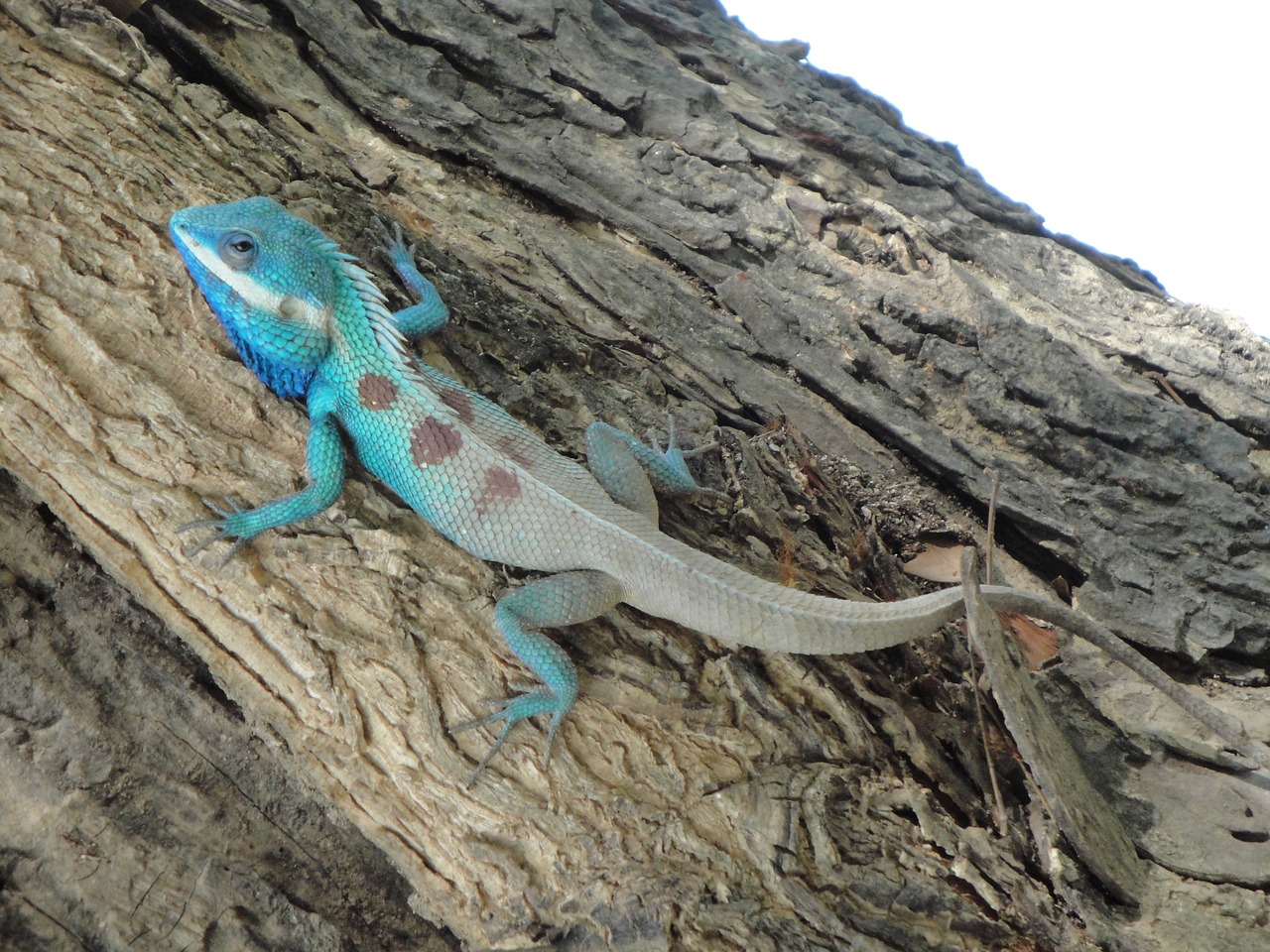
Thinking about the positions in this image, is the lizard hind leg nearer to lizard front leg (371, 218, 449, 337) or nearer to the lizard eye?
lizard front leg (371, 218, 449, 337)

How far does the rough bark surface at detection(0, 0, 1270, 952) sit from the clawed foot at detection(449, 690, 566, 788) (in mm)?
58

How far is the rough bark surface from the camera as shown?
2.61 meters

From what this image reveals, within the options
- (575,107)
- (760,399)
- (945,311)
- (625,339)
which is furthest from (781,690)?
(575,107)

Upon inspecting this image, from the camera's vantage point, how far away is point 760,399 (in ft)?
13.4

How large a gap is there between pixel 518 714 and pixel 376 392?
4.77 ft

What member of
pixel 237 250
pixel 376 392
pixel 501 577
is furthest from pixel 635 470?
pixel 237 250

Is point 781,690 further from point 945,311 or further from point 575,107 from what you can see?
point 575,107

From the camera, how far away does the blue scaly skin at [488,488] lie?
2916 millimetres

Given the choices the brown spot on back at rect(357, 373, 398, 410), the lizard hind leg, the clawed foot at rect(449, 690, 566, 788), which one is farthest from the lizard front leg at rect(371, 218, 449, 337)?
the clawed foot at rect(449, 690, 566, 788)

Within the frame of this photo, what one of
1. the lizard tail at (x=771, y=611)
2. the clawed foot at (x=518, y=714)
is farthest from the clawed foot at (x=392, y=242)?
the clawed foot at (x=518, y=714)

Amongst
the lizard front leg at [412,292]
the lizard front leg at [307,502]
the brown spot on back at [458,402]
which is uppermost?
the lizard front leg at [412,292]

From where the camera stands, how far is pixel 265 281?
319 centimetres

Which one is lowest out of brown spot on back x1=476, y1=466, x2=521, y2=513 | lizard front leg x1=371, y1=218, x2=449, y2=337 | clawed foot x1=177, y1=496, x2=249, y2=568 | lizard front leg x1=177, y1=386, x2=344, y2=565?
clawed foot x1=177, y1=496, x2=249, y2=568

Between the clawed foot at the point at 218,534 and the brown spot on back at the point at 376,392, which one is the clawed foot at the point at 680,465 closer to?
the brown spot on back at the point at 376,392
